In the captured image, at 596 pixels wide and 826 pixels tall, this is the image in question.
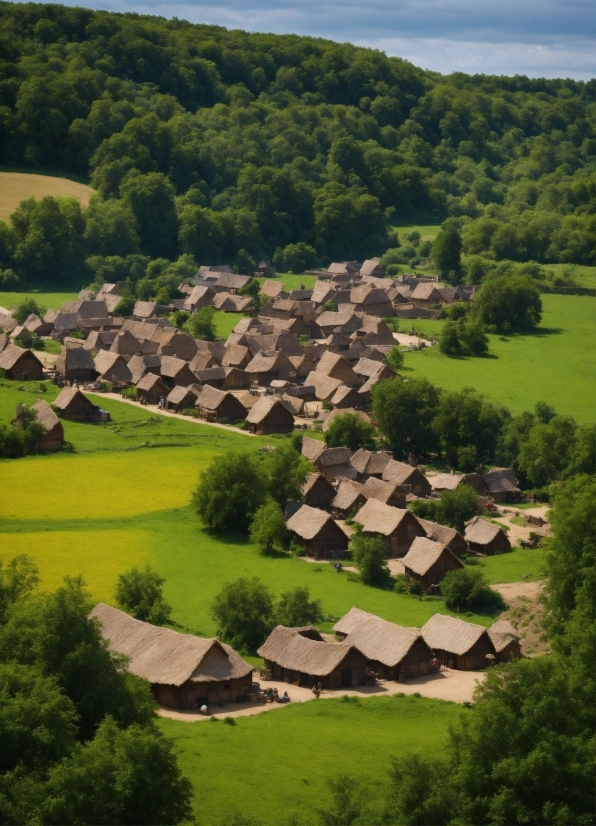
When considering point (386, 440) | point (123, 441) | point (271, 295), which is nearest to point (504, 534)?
point (386, 440)

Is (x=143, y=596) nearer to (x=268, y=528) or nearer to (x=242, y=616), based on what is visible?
(x=242, y=616)

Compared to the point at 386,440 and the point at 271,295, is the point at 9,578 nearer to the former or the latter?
the point at 386,440

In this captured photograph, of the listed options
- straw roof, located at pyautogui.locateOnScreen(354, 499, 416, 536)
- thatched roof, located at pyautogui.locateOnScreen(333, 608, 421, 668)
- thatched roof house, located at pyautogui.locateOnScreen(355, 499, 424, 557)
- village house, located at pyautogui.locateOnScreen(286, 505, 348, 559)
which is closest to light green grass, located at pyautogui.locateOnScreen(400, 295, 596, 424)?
straw roof, located at pyautogui.locateOnScreen(354, 499, 416, 536)

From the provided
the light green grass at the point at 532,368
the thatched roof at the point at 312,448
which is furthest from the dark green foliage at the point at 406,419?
the light green grass at the point at 532,368

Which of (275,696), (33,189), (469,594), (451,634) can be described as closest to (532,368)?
(469,594)

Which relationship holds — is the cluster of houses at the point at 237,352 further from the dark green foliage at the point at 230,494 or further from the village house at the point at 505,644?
the village house at the point at 505,644
